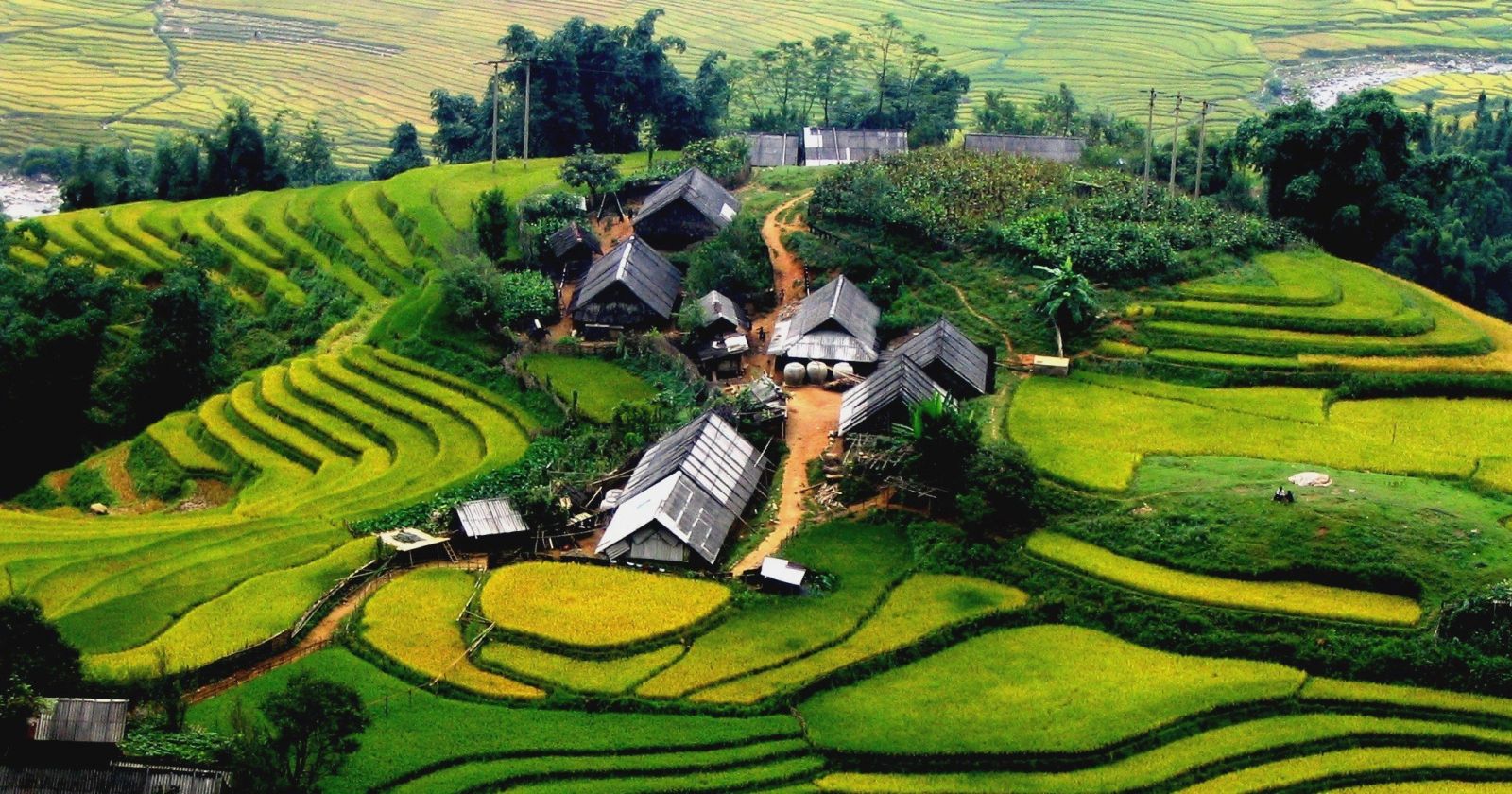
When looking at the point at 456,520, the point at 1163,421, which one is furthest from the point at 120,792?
the point at 1163,421

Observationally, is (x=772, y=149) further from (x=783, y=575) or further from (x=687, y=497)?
(x=783, y=575)

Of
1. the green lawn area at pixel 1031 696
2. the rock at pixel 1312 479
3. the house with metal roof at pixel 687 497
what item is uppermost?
the rock at pixel 1312 479

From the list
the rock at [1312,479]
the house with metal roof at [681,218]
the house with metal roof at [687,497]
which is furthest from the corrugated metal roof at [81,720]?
the house with metal roof at [681,218]

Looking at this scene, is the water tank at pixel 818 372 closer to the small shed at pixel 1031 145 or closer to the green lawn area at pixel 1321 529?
the green lawn area at pixel 1321 529

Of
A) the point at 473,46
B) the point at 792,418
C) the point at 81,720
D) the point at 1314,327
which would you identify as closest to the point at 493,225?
the point at 792,418

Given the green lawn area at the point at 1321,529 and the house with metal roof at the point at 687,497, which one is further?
the house with metal roof at the point at 687,497

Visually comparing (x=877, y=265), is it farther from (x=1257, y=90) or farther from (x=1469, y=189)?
(x=1257, y=90)
